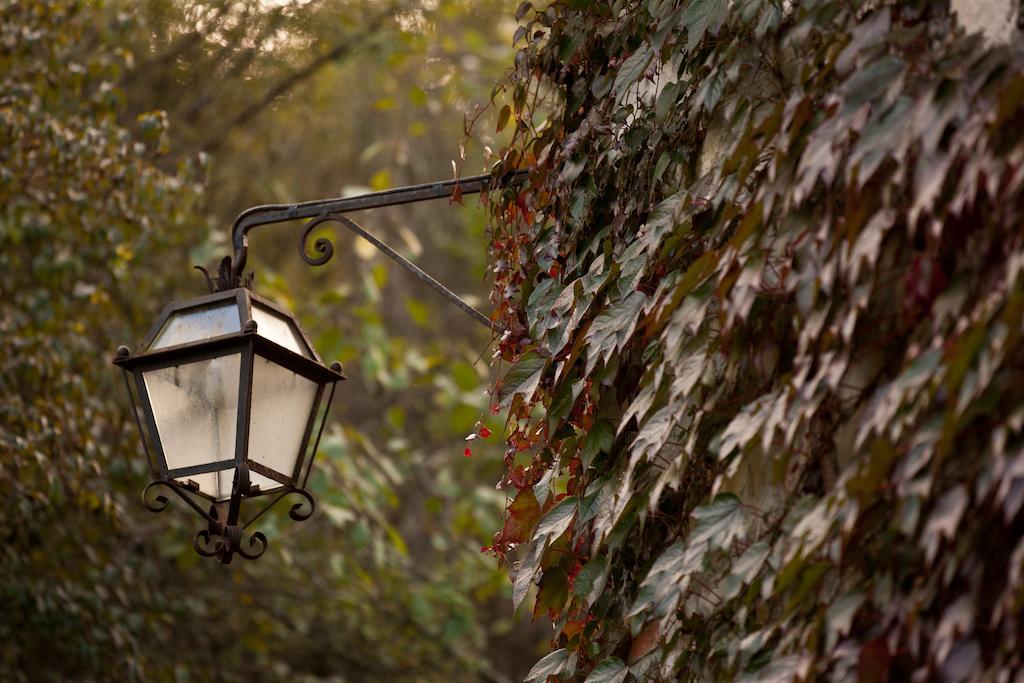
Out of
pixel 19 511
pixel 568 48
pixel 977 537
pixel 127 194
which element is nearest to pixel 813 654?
pixel 977 537

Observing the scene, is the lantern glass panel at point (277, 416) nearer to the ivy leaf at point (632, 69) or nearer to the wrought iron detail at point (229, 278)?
the wrought iron detail at point (229, 278)

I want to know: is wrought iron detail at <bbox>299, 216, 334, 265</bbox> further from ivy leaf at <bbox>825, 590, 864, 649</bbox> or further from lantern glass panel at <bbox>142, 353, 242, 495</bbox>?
ivy leaf at <bbox>825, 590, 864, 649</bbox>

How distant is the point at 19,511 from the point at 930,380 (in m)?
4.47

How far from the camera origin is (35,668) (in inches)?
245

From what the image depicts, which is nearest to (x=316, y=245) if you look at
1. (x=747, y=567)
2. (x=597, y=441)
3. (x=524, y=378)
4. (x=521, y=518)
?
(x=524, y=378)

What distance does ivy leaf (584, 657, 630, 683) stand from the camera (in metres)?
2.29

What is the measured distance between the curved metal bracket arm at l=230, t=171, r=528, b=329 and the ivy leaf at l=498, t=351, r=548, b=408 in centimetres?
29

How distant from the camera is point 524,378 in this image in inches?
108

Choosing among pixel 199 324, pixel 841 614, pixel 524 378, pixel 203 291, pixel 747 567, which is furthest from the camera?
pixel 203 291

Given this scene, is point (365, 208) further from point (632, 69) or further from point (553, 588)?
point (553, 588)

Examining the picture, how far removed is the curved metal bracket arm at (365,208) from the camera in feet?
9.91

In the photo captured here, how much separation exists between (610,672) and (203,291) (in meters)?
6.17

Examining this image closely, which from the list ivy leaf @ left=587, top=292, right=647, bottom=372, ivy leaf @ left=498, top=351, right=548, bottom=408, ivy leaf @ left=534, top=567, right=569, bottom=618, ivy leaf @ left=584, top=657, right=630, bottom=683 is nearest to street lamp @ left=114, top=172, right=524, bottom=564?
ivy leaf @ left=498, top=351, right=548, bottom=408

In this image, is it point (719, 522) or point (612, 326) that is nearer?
point (719, 522)
